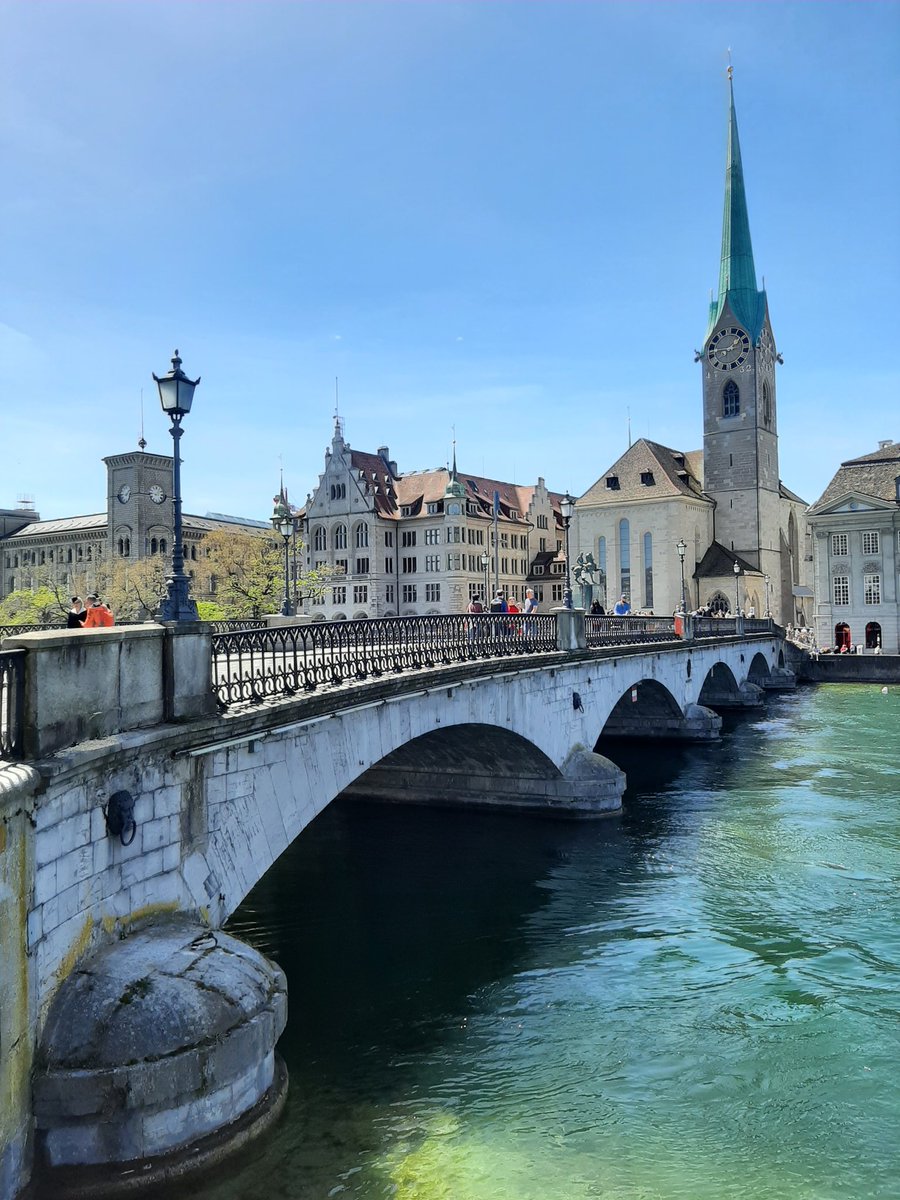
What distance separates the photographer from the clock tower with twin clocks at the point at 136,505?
3420 inches

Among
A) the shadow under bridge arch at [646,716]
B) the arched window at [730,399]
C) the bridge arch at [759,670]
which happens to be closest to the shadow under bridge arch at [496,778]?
the shadow under bridge arch at [646,716]

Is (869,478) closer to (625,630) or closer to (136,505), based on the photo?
(625,630)

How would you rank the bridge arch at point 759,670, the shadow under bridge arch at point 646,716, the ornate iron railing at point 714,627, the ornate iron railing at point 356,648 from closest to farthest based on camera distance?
the ornate iron railing at point 356,648 < the shadow under bridge arch at point 646,716 < the ornate iron railing at point 714,627 < the bridge arch at point 759,670

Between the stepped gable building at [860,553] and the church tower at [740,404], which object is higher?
the church tower at [740,404]

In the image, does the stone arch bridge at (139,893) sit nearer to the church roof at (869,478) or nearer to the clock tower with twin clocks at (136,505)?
the church roof at (869,478)

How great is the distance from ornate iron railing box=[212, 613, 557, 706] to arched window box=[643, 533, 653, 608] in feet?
180

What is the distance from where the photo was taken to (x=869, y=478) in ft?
225

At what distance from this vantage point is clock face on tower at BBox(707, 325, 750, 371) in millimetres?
81438

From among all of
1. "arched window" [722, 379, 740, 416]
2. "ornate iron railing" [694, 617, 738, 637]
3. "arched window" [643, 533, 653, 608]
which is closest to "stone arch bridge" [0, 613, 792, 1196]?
"ornate iron railing" [694, 617, 738, 637]

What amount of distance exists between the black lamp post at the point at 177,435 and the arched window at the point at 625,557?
2733 inches

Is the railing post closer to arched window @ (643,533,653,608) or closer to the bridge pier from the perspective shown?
the bridge pier

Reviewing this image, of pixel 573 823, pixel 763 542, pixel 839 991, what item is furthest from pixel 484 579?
pixel 839 991

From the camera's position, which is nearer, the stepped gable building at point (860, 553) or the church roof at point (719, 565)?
the stepped gable building at point (860, 553)

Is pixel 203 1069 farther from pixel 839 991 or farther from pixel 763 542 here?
pixel 763 542
